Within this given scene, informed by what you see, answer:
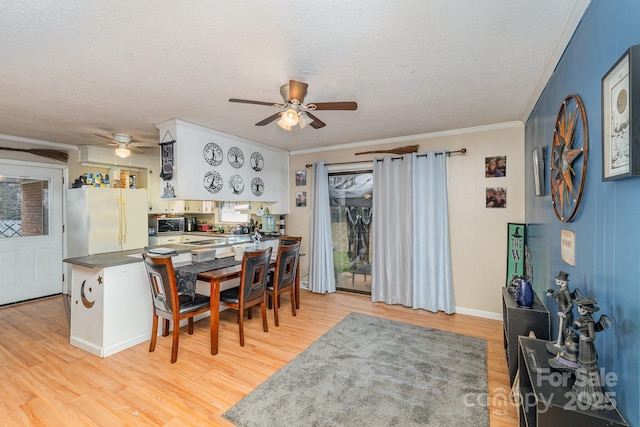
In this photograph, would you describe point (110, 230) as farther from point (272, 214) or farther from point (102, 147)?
point (272, 214)

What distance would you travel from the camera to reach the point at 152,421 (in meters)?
1.97

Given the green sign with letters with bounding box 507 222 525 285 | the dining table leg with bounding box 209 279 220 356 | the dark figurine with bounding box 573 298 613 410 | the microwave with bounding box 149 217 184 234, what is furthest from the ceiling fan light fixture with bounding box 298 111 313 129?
the microwave with bounding box 149 217 184 234

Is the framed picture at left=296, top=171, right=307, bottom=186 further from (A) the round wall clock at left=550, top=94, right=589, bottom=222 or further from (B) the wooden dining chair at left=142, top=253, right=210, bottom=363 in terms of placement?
(A) the round wall clock at left=550, top=94, right=589, bottom=222

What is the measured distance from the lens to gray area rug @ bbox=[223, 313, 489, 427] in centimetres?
200

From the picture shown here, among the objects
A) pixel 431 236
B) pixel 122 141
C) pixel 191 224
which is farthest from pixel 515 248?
pixel 191 224

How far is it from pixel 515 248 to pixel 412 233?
122 cm

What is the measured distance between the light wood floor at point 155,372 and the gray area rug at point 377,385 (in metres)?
0.12

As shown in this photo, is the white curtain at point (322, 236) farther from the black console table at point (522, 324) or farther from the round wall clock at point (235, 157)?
the black console table at point (522, 324)

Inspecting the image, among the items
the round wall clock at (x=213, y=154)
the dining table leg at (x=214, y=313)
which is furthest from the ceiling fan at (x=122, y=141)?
the dining table leg at (x=214, y=313)

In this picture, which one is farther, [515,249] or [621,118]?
[515,249]

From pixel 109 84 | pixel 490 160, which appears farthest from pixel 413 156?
pixel 109 84

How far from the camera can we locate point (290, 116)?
2.30 meters

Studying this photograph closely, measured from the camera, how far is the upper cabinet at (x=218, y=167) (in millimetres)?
3543

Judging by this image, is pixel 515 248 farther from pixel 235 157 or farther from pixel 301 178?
pixel 235 157
